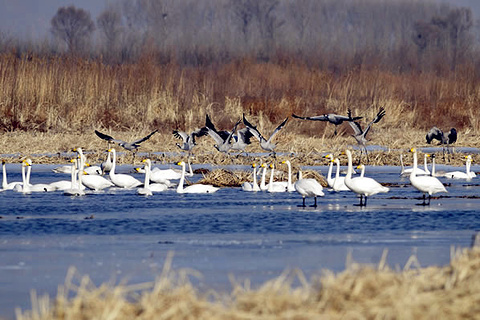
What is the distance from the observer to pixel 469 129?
25.2 m

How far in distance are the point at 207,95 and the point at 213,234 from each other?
16.9 metres

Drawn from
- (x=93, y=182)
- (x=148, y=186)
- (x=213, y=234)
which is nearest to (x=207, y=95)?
(x=93, y=182)

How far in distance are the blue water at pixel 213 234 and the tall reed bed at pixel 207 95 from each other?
31.2 feet

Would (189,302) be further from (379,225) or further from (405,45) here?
(405,45)

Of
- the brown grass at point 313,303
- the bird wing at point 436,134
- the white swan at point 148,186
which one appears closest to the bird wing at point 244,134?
the bird wing at point 436,134

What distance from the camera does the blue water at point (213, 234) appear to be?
263 inches

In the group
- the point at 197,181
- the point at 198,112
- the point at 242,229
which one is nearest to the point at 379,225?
the point at 242,229

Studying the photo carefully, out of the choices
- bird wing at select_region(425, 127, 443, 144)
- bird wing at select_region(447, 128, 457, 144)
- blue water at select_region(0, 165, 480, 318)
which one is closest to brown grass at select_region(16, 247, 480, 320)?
blue water at select_region(0, 165, 480, 318)

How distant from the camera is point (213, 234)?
9.06 meters

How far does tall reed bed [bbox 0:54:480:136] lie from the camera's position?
23000 millimetres

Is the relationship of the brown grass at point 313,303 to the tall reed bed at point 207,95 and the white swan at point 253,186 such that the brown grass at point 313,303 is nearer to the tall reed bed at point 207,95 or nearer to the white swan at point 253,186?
the white swan at point 253,186

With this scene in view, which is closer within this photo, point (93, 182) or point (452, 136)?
point (93, 182)

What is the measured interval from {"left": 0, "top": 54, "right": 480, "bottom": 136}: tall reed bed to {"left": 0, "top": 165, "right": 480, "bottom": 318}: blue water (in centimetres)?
950

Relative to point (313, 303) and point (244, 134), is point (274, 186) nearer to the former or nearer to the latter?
point (244, 134)
